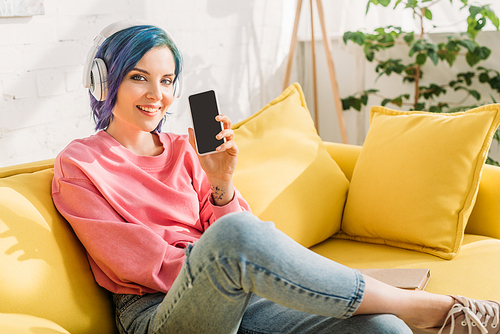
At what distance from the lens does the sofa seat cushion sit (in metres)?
1.28

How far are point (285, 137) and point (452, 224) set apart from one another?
0.61 metres

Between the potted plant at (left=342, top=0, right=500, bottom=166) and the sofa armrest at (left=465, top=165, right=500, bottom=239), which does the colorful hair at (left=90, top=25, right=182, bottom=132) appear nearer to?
the sofa armrest at (left=465, top=165, right=500, bottom=239)

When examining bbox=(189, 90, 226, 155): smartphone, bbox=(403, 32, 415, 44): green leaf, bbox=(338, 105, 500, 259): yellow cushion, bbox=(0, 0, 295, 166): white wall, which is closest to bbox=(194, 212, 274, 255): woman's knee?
bbox=(189, 90, 226, 155): smartphone

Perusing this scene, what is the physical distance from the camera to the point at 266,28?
9.75 ft

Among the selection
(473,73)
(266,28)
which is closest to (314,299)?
(473,73)

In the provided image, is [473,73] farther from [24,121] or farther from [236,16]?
[24,121]

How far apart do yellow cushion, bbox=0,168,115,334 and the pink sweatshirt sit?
0.12ft

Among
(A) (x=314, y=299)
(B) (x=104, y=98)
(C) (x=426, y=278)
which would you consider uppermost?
(B) (x=104, y=98)

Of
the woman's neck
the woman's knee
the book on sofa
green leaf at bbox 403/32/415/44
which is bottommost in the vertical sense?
the book on sofa

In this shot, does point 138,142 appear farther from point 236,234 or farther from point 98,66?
point 236,234

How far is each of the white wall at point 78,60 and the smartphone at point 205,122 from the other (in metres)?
0.89

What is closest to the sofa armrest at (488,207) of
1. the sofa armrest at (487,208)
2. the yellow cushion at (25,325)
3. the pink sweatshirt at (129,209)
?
the sofa armrest at (487,208)

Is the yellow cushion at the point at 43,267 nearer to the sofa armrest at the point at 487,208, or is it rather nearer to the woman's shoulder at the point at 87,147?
the woman's shoulder at the point at 87,147

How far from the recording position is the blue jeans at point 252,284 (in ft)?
2.91
